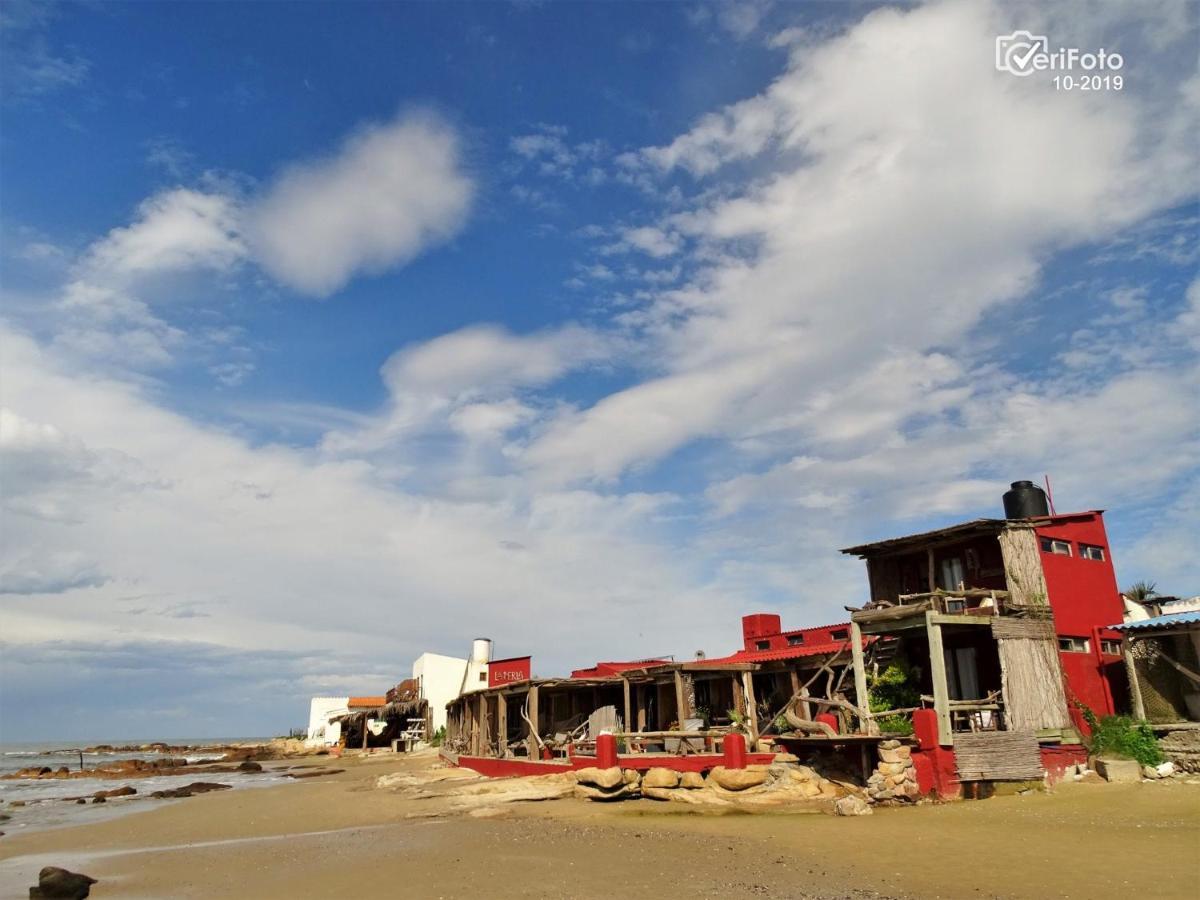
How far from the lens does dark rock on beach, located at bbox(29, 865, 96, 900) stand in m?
14.7

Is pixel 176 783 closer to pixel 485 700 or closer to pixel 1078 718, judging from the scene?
pixel 485 700

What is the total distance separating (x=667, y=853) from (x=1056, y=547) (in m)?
16.8

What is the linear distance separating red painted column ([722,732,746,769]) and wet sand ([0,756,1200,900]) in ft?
8.17

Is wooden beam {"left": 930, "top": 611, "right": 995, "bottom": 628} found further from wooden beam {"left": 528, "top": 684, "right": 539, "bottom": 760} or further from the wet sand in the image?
wooden beam {"left": 528, "top": 684, "right": 539, "bottom": 760}

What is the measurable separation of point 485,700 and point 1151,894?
27647 millimetres

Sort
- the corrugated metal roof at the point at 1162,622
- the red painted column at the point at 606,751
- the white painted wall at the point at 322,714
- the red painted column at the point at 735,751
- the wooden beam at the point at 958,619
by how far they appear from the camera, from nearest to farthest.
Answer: the wooden beam at the point at 958,619 → the red painted column at the point at 735,751 → the corrugated metal roof at the point at 1162,622 → the red painted column at the point at 606,751 → the white painted wall at the point at 322,714

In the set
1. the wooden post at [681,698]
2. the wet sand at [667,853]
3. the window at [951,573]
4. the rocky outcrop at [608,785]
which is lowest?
the wet sand at [667,853]

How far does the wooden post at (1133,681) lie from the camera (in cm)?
2309

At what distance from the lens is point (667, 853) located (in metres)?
15.0

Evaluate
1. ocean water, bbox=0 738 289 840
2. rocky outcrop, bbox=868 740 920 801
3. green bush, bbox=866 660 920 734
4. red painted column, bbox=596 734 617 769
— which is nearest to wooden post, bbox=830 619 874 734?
green bush, bbox=866 660 920 734

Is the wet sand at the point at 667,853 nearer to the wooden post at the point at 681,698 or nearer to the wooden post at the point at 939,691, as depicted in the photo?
the wooden post at the point at 939,691

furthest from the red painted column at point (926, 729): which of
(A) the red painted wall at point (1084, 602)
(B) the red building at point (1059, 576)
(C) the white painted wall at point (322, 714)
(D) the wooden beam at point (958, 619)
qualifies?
(C) the white painted wall at point (322, 714)

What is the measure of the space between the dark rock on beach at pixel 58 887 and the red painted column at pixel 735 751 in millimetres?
14861

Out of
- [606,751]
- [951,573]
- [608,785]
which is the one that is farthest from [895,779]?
[951,573]
